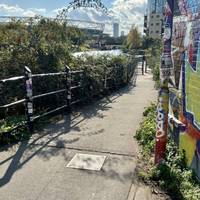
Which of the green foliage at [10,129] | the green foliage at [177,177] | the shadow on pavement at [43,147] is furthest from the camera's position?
the green foliage at [10,129]

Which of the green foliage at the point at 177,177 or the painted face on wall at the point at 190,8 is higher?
the painted face on wall at the point at 190,8

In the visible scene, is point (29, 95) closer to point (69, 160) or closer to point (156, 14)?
point (69, 160)

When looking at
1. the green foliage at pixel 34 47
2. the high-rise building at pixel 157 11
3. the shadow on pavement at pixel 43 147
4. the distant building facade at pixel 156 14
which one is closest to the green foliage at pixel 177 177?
the shadow on pavement at pixel 43 147

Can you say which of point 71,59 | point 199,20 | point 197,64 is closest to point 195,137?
point 197,64

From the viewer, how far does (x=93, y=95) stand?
454 inches

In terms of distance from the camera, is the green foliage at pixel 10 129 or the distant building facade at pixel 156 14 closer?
the green foliage at pixel 10 129

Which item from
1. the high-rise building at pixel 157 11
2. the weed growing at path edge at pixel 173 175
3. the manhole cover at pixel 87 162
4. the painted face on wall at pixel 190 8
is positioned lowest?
the manhole cover at pixel 87 162

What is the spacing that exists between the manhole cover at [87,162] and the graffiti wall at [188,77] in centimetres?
133

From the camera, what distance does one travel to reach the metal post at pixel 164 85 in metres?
4.49

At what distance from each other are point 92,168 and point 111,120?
3500 mm

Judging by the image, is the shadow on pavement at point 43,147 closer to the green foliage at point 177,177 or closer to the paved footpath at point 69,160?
the paved footpath at point 69,160

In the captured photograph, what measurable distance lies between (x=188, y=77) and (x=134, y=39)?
5966 cm

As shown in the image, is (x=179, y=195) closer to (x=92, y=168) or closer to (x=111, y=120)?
(x=92, y=168)

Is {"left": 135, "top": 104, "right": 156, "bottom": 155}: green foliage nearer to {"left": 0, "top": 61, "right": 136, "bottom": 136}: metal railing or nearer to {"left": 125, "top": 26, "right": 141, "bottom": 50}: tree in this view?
{"left": 0, "top": 61, "right": 136, "bottom": 136}: metal railing
